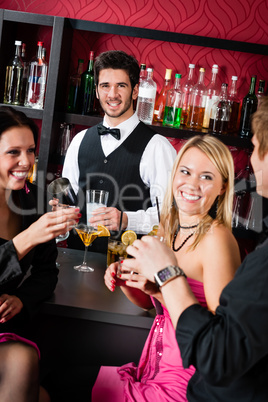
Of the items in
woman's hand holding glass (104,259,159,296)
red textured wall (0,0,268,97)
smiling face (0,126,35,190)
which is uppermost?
red textured wall (0,0,268,97)

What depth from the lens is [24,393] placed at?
1500 millimetres

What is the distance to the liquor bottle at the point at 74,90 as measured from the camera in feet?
11.0

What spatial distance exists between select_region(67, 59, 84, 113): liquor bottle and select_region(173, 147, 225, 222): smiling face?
71.0 inches

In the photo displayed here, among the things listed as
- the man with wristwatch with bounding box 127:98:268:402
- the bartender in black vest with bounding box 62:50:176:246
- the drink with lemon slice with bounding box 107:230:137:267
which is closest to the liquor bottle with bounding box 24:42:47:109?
the bartender in black vest with bounding box 62:50:176:246

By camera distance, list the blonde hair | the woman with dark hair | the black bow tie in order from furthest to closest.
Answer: the black bow tie → the blonde hair → the woman with dark hair

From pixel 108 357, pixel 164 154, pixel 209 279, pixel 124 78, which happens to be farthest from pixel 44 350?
pixel 124 78

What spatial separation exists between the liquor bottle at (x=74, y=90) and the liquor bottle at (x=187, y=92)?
28.9 inches

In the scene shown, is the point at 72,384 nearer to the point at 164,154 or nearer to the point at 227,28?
the point at 164,154

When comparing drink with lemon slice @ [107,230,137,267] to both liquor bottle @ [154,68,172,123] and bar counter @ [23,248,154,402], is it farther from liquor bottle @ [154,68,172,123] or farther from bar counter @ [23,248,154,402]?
liquor bottle @ [154,68,172,123]

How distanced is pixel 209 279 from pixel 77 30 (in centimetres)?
266

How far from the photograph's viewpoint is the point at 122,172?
9.70 ft

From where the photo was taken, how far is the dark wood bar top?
1.68 m

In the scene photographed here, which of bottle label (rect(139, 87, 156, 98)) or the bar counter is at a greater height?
bottle label (rect(139, 87, 156, 98))

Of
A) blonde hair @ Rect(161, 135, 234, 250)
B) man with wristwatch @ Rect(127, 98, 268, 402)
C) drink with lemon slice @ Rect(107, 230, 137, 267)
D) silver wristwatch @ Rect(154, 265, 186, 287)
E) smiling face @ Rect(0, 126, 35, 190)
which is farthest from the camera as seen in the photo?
smiling face @ Rect(0, 126, 35, 190)
